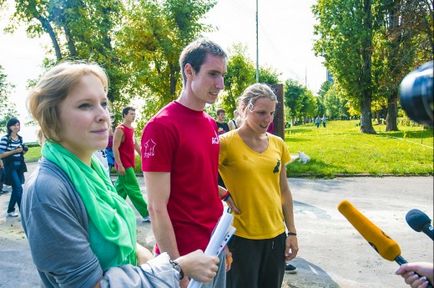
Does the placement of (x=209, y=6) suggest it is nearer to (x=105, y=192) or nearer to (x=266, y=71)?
(x=105, y=192)

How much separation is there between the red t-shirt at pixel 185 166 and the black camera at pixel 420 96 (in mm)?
1688

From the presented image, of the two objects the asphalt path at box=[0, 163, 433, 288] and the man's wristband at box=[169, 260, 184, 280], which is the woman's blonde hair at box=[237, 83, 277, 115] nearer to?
the asphalt path at box=[0, 163, 433, 288]

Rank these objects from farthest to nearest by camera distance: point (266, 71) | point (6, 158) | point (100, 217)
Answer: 1. point (266, 71)
2. point (6, 158)
3. point (100, 217)

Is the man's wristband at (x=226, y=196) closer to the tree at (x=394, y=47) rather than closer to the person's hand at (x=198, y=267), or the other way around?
the person's hand at (x=198, y=267)

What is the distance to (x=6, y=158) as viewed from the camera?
26.1 feet

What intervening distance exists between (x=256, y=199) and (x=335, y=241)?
358cm

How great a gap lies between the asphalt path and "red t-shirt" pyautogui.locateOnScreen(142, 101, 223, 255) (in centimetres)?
141

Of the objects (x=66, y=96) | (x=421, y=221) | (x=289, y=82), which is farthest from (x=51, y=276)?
(x=289, y=82)

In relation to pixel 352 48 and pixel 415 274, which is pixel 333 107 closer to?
pixel 352 48

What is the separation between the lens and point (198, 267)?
1.80 meters

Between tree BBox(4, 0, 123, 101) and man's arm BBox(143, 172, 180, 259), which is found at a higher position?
tree BBox(4, 0, 123, 101)

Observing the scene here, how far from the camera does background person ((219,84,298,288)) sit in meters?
3.17

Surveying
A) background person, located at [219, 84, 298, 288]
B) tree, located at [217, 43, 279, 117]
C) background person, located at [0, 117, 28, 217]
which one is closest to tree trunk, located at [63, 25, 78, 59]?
Answer: background person, located at [0, 117, 28, 217]

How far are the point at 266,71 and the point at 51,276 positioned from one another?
52336 millimetres
